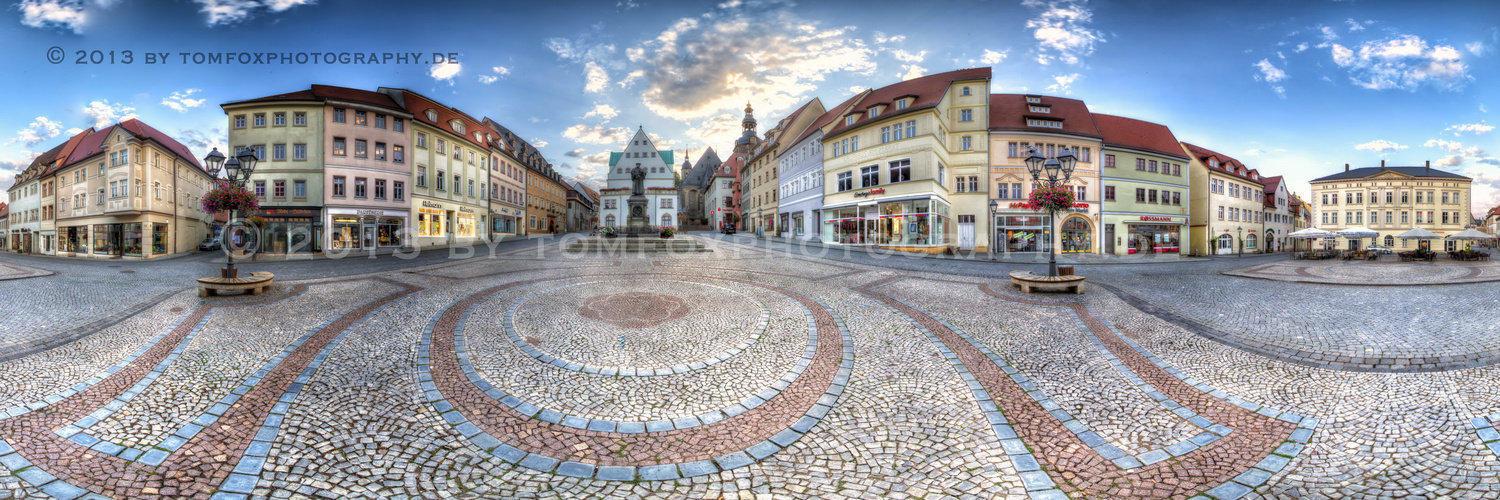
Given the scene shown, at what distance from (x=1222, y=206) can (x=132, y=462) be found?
5402 centimetres

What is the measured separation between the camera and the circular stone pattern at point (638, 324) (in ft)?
18.0

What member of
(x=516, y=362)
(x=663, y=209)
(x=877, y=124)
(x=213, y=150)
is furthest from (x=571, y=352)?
(x=663, y=209)

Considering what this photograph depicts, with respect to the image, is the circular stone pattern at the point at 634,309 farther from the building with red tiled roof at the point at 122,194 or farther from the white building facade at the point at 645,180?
the white building facade at the point at 645,180

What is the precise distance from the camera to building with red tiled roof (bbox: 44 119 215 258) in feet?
89.1

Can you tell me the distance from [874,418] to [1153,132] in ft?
145

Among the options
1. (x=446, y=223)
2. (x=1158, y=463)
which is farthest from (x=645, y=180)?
(x=1158, y=463)

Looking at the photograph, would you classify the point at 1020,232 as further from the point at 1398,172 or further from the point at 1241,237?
the point at 1398,172

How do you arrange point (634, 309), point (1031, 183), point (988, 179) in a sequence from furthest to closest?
point (988, 179)
point (1031, 183)
point (634, 309)

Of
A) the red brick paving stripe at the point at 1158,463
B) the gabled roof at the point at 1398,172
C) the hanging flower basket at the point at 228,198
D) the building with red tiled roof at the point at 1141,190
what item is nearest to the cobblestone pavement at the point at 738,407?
the red brick paving stripe at the point at 1158,463

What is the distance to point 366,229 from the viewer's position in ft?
95.4

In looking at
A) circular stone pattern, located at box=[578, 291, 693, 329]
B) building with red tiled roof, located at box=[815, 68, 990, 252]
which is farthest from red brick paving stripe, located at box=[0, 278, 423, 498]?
building with red tiled roof, located at box=[815, 68, 990, 252]

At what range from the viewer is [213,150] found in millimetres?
11695

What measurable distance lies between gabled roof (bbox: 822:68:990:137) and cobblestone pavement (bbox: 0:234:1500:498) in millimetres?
22088

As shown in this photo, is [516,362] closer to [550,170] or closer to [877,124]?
[877,124]
